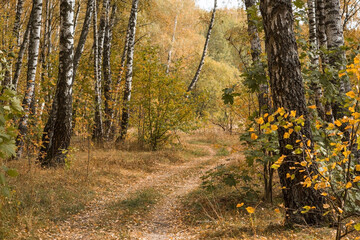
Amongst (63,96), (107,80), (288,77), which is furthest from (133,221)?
(107,80)

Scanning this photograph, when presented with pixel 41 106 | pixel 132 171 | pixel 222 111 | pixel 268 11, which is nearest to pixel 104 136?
pixel 41 106

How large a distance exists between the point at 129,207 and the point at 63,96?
3.63 m

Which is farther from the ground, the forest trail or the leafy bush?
the leafy bush

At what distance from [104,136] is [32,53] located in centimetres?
501

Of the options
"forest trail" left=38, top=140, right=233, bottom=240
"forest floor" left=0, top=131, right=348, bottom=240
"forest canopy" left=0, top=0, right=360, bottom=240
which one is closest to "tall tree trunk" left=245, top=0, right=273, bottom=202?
"forest canopy" left=0, top=0, right=360, bottom=240

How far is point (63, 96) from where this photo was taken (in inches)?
308

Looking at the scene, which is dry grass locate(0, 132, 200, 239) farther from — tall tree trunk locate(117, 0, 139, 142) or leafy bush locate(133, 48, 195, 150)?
tall tree trunk locate(117, 0, 139, 142)

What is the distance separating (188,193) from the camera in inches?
285

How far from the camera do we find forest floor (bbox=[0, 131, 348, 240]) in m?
4.32

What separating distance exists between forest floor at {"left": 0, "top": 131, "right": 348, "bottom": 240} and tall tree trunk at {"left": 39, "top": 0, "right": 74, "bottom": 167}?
0.51 meters

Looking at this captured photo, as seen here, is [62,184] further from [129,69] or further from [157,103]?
[129,69]

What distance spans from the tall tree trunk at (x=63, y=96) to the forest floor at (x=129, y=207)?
506 millimetres

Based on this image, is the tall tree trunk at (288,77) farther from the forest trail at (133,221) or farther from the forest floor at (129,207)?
the forest trail at (133,221)

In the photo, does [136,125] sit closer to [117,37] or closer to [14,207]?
[117,37]
